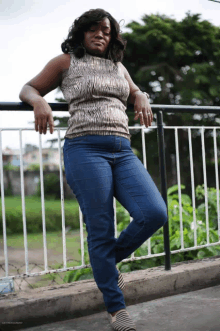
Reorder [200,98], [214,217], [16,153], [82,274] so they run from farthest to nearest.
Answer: [200,98], [214,217], [82,274], [16,153]

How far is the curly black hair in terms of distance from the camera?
210 cm

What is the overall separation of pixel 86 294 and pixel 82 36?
4.70 ft

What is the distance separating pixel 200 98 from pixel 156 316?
10.9 m

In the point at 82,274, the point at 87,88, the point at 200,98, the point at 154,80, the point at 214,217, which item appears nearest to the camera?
the point at 87,88

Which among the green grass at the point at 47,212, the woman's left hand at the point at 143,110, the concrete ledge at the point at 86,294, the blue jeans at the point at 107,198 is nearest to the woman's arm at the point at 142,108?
the woman's left hand at the point at 143,110

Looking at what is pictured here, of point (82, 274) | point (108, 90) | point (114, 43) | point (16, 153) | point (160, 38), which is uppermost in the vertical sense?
point (160, 38)

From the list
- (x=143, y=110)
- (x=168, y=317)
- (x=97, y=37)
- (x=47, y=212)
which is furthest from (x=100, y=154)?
(x=47, y=212)

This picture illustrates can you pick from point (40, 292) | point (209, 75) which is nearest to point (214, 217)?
point (40, 292)

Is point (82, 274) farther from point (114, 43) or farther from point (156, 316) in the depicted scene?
point (114, 43)

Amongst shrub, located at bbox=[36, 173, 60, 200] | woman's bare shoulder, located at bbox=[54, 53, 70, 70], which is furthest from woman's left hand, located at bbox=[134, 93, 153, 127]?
shrub, located at bbox=[36, 173, 60, 200]

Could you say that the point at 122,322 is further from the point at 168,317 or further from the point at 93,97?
the point at 93,97

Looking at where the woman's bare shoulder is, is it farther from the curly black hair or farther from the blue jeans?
the blue jeans

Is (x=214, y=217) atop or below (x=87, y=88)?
below

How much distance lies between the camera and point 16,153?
2.52 metres
